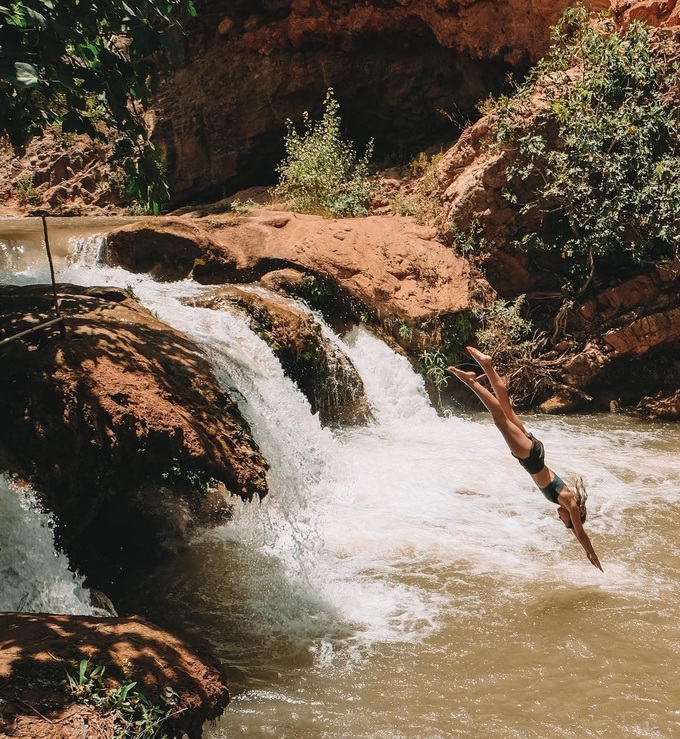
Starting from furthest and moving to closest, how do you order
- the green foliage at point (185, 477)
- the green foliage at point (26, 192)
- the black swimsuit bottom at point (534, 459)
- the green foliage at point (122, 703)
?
the green foliage at point (26, 192)
the green foliage at point (185, 477)
the black swimsuit bottom at point (534, 459)
the green foliage at point (122, 703)

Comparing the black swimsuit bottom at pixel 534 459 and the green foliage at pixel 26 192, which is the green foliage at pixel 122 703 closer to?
the black swimsuit bottom at pixel 534 459

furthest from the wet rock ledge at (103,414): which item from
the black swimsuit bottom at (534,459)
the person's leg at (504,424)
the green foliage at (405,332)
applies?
the green foliage at (405,332)

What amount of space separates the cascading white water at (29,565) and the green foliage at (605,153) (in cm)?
735

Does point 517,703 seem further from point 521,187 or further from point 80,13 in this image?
point 521,187

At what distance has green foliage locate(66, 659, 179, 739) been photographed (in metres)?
3.10

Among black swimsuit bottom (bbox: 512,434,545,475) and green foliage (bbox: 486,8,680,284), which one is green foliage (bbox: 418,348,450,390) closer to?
green foliage (bbox: 486,8,680,284)

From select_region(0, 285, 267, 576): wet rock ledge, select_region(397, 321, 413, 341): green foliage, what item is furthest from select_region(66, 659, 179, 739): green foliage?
select_region(397, 321, 413, 341): green foliage

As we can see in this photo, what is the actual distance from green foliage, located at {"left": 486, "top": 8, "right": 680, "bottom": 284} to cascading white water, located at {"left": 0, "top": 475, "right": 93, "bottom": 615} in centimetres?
735

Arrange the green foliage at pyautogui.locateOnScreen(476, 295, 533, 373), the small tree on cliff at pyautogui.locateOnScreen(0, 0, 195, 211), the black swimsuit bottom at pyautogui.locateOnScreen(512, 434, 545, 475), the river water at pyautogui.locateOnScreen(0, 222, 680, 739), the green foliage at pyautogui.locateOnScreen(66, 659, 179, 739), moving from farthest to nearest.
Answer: the green foliage at pyautogui.locateOnScreen(476, 295, 533, 373) → the black swimsuit bottom at pyautogui.locateOnScreen(512, 434, 545, 475) → the river water at pyautogui.locateOnScreen(0, 222, 680, 739) → the small tree on cliff at pyautogui.locateOnScreen(0, 0, 195, 211) → the green foliage at pyautogui.locateOnScreen(66, 659, 179, 739)

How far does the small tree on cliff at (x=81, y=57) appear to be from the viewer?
3.36 meters

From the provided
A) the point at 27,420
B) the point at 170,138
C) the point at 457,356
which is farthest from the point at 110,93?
the point at 170,138

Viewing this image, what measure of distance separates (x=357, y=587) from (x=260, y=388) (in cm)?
251

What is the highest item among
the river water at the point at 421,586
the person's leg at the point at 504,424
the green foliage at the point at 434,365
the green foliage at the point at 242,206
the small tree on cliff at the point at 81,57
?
the small tree on cliff at the point at 81,57

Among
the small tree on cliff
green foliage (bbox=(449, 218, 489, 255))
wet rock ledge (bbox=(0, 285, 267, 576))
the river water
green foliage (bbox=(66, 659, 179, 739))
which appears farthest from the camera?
green foliage (bbox=(449, 218, 489, 255))
